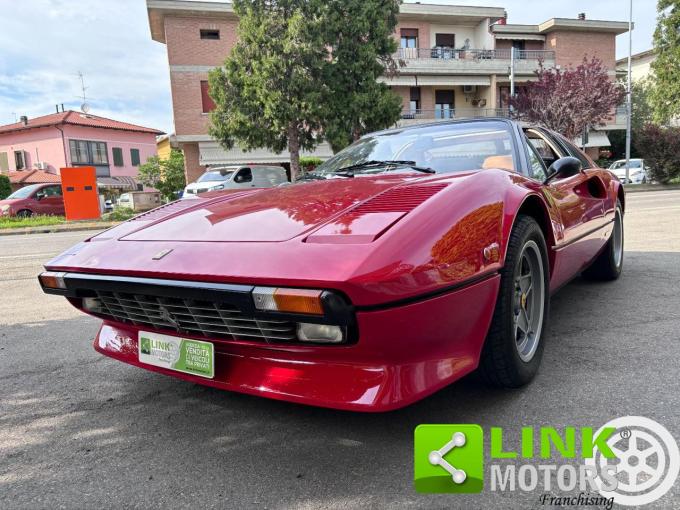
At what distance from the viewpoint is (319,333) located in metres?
1.55

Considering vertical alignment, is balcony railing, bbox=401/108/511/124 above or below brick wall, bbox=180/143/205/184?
above

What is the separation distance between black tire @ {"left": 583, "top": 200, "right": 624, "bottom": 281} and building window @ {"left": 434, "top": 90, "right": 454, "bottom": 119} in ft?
87.1

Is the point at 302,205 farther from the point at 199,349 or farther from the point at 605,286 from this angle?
the point at 605,286

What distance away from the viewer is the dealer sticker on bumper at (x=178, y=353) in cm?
176

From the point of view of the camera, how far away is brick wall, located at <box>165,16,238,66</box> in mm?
23078

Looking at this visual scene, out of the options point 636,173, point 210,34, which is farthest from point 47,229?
point 636,173

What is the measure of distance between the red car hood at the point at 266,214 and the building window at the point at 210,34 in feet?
79.0

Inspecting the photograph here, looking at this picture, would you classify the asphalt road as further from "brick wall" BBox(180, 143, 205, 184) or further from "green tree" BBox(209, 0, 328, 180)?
"brick wall" BBox(180, 143, 205, 184)

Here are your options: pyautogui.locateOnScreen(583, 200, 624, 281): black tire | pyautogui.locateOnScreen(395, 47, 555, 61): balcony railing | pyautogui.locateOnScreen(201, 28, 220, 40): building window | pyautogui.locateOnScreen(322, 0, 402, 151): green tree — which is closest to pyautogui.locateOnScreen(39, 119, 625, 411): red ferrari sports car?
pyautogui.locateOnScreen(583, 200, 624, 281): black tire

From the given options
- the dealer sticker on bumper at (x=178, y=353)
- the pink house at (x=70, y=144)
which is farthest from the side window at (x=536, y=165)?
the pink house at (x=70, y=144)

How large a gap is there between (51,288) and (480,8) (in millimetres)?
29993

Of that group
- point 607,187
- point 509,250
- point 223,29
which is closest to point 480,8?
point 223,29

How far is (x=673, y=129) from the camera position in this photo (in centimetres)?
2178

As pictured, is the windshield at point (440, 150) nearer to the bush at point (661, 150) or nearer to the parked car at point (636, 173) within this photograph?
the bush at point (661, 150)
